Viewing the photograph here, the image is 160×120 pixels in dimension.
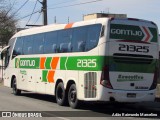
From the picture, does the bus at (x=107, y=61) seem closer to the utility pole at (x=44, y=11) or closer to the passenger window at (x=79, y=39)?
the passenger window at (x=79, y=39)

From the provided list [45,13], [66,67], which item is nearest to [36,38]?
[66,67]

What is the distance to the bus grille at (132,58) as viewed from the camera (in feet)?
50.3

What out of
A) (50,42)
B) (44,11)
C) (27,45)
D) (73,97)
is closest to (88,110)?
(73,97)

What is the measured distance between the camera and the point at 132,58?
611 inches

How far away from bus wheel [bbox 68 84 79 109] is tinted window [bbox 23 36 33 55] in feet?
16.4

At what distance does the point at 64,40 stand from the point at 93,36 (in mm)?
2483

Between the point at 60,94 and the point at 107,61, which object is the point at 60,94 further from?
the point at 107,61

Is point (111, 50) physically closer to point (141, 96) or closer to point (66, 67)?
point (141, 96)

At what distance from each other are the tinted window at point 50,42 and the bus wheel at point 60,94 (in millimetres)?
1592

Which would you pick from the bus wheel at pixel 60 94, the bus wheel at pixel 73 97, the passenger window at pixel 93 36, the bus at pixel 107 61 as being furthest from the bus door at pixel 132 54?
the bus wheel at pixel 60 94

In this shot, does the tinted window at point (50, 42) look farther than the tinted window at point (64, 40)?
Yes

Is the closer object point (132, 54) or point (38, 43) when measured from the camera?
point (132, 54)

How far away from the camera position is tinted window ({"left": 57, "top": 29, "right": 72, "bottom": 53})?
17.6 m

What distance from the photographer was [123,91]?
15273mm
